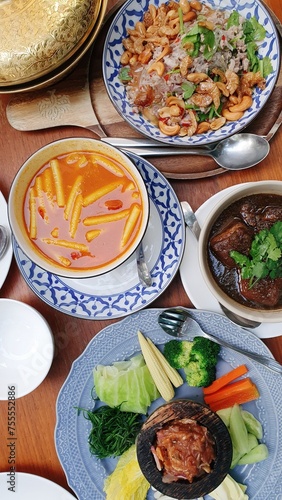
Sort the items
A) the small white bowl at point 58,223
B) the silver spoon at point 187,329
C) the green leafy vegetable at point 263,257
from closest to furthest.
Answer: the green leafy vegetable at point 263,257, the small white bowl at point 58,223, the silver spoon at point 187,329

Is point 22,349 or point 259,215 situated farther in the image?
point 22,349

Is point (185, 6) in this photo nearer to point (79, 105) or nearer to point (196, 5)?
point (196, 5)

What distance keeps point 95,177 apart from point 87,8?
0.47 meters

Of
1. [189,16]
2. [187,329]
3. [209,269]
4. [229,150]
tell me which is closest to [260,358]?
[187,329]

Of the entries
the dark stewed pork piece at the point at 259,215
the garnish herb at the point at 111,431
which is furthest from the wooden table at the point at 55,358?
the dark stewed pork piece at the point at 259,215

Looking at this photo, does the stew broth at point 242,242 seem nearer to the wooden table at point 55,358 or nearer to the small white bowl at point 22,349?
the wooden table at point 55,358

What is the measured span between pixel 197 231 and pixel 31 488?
0.96 meters

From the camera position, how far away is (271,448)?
187 centimetres

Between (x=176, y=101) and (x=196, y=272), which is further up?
(x=176, y=101)

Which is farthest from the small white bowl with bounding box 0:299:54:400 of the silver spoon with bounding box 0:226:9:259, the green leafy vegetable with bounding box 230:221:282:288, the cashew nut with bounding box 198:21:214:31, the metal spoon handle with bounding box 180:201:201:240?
the cashew nut with bounding box 198:21:214:31

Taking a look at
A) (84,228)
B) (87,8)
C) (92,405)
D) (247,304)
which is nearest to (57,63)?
(87,8)

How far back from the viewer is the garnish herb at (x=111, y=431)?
188 cm

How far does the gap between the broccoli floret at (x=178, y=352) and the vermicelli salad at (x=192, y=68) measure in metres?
0.63

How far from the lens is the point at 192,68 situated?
1.84m
